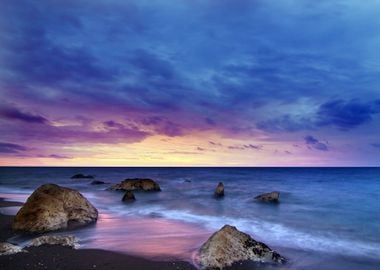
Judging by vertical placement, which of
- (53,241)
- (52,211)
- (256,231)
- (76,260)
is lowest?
(256,231)

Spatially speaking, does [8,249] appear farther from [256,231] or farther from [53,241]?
[256,231]

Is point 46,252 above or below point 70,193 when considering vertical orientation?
below

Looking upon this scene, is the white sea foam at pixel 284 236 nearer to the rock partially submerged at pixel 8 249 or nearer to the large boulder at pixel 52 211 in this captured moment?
the large boulder at pixel 52 211

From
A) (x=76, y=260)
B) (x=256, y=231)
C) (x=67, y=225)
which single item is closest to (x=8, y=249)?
(x=76, y=260)

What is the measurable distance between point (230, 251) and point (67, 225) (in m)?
9.54

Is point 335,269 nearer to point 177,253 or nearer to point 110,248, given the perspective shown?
point 177,253

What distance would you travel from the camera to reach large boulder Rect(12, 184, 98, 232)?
52.4ft

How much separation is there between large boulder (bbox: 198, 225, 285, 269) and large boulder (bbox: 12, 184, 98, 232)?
8.41 meters

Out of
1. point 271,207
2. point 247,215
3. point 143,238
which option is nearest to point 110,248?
point 143,238

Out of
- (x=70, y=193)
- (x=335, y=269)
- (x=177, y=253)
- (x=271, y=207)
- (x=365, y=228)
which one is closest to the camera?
(x=335, y=269)

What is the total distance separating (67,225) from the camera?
1708 centimetres

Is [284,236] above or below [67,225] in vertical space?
below

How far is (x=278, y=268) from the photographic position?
36.2ft

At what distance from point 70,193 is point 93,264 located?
8.59 metres
